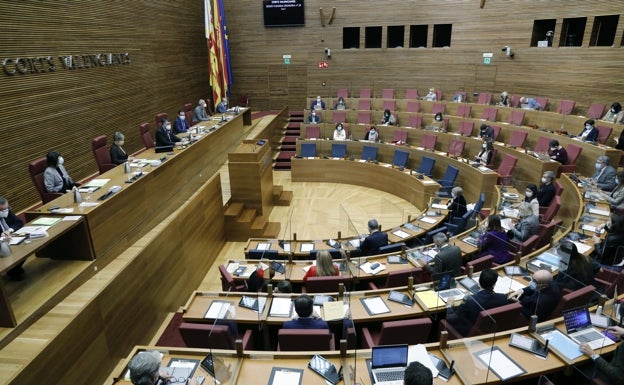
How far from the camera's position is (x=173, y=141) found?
6.63 m

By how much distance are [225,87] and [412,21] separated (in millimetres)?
6084

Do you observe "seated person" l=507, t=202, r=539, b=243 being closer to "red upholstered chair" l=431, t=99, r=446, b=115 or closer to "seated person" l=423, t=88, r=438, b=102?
"red upholstered chair" l=431, t=99, r=446, b=115

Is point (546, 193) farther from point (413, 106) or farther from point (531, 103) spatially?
point (413, 106)

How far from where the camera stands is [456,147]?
827 centimetres

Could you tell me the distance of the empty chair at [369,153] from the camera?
9.09 metres

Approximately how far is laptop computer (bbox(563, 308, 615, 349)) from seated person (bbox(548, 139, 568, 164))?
15.4 ft

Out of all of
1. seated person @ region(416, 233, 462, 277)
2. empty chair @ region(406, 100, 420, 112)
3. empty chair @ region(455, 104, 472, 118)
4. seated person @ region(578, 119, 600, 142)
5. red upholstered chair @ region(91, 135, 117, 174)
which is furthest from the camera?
empty chair @ region(406, 100, 420, 112)

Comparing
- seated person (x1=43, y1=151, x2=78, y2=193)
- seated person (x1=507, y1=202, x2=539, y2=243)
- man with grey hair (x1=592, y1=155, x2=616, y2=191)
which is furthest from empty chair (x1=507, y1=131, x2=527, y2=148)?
seated person (x1=43, y1=151, x2=78, y2=193)

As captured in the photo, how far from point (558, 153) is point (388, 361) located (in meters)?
5.97

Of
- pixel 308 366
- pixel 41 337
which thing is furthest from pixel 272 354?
pixel 41 337

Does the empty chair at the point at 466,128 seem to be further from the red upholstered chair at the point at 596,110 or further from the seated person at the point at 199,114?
the seated person at the point at 199,114

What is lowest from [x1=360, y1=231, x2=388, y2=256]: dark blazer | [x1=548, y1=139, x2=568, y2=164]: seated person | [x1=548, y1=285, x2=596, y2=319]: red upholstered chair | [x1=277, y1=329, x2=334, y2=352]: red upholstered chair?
[x1=360, y1=231, x2=388, y2=256]: dark blazer

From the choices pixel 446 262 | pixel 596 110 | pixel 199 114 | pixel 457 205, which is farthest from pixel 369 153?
pixel 446 262

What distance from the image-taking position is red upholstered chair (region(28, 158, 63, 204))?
451 centimetres
